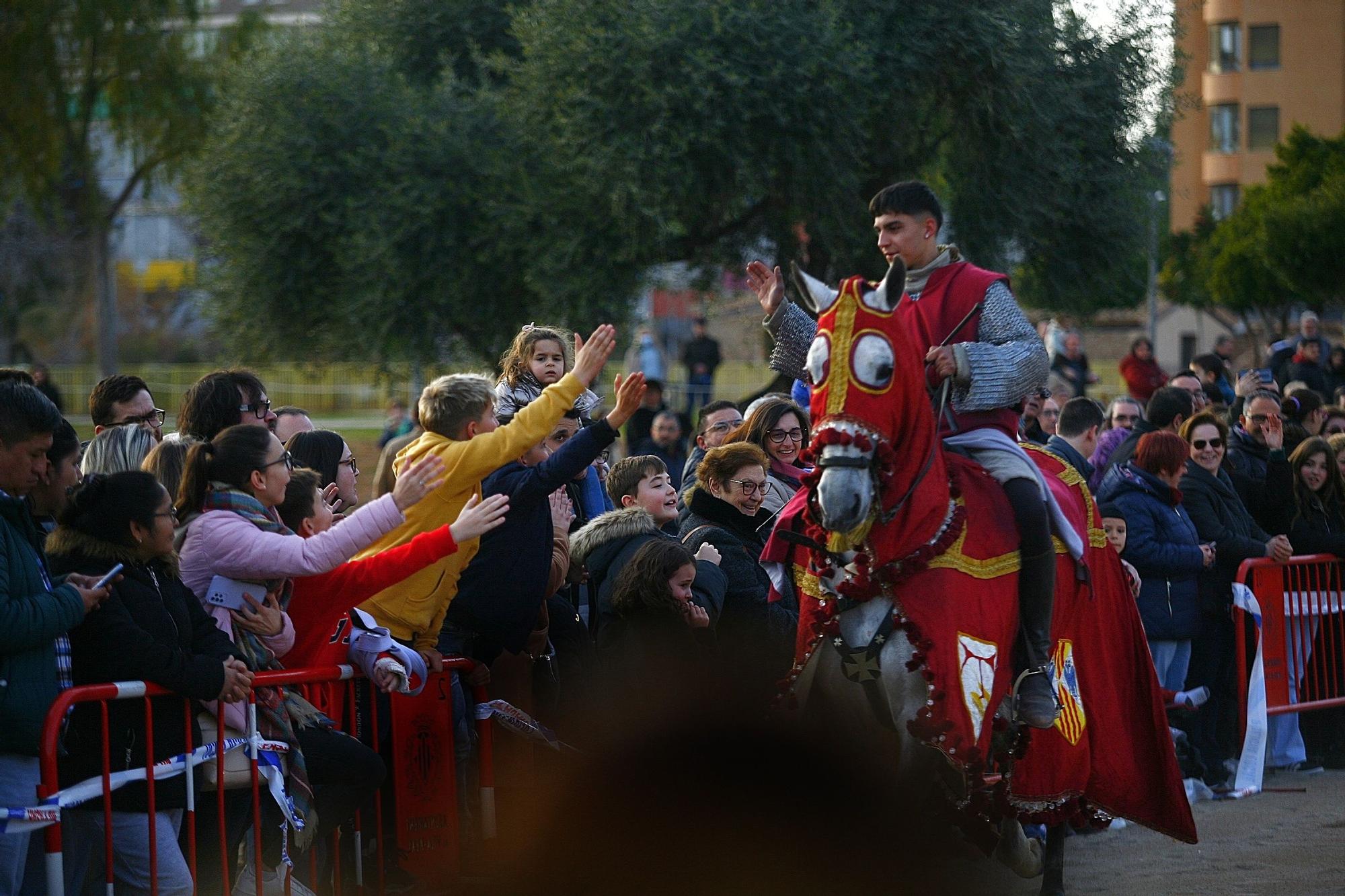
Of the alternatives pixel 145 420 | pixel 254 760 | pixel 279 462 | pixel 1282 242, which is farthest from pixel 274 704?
pixel 1282 242

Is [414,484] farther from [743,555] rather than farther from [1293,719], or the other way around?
[1293,719]

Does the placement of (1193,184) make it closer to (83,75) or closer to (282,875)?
(83,75)

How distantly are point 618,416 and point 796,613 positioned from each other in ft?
5.14

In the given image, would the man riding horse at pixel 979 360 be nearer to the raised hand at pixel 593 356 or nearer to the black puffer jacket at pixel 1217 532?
the raised hand at pixel 593 356

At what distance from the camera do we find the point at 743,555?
7043mm

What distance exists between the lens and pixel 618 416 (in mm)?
5957

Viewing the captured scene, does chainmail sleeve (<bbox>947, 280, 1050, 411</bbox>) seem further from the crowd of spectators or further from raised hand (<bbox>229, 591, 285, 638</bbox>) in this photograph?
raised hand (<bbox>229, 591, 285, 638</bbox>)

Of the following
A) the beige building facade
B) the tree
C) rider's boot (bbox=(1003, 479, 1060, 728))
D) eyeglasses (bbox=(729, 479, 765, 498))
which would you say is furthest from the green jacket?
the beige building facade

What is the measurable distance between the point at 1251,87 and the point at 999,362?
51.3 meters

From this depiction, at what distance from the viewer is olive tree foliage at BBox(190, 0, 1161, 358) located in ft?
52.9

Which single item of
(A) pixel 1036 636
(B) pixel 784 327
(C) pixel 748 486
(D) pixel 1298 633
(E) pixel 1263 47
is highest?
(E) pixel 1263 47

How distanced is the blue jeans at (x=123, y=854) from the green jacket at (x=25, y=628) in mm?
362

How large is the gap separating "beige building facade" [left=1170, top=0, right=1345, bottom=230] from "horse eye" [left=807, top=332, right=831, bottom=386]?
46.3 m

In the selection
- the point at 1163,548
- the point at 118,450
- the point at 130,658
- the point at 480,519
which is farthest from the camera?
the point at 1163,548
